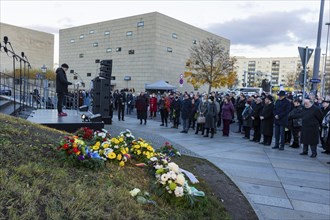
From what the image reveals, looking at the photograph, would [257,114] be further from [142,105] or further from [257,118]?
[142,105]

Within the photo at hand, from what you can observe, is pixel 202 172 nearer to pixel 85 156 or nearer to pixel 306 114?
pixel 85 156

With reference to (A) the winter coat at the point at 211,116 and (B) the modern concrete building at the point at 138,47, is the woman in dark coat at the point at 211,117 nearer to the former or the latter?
(A) the winter coat at the point at 211,116

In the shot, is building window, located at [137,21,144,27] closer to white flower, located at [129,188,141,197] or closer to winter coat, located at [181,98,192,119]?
winter coat, located at [181,98,192,119]

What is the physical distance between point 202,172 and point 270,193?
57.4 inches

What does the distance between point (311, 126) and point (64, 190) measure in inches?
348

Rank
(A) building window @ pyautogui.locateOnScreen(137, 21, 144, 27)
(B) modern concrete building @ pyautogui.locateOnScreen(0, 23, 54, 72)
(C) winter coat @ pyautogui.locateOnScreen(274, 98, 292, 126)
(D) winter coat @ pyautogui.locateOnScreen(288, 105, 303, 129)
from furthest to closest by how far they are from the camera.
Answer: (B) modern concrete building @ pyautogui.locateOnScreen(0, 23, 54, 72) < (A) building window @ pyautogui.locateOnScreen(137, 21, 144, 27) < (D) winter coat @ pyautogui.locateOnScreen(288, 105, 303, 129) < (C) winter coat @ pyautogui.locateOnScreen(274, 98, 292, 126)

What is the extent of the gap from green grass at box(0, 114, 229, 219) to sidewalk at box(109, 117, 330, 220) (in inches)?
60.6

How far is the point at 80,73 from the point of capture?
61.4m

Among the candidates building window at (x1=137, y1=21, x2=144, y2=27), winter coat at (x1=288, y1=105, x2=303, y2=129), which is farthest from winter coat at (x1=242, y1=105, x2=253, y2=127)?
building window at (x1=137, y1=21, x2=144, y2=27)

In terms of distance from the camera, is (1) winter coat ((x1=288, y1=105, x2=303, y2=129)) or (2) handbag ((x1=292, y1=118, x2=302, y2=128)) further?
(2) handbag ((x1=292, y1=118, x2=302, y2=128))

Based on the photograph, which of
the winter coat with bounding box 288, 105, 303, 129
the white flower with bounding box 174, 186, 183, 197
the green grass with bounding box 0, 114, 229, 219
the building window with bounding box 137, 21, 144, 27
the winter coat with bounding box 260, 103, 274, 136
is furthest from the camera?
the building window with bounding box 137, 21, 144, 27

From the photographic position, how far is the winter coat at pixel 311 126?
9588mm

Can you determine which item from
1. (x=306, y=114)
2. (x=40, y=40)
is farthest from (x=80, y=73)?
(x=306, y=114)

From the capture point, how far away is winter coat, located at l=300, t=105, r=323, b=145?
9.59 meters
